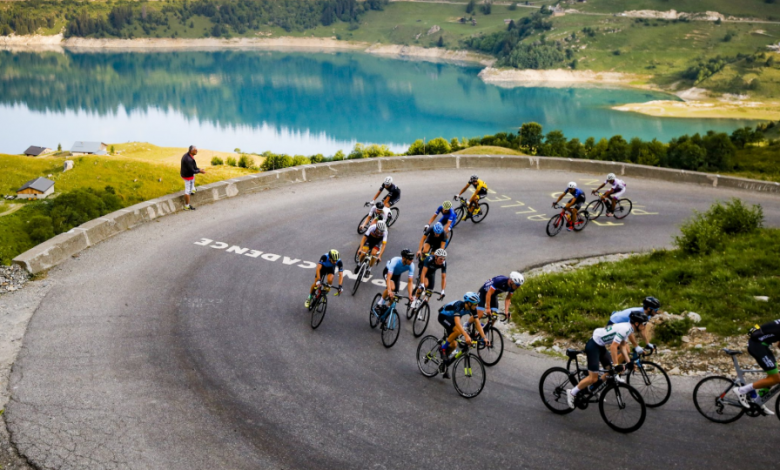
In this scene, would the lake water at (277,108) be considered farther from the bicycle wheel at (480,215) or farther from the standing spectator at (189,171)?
the bicycle wheel at (480,215)

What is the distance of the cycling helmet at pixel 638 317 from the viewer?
9.11m

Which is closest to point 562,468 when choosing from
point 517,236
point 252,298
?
point 252,298

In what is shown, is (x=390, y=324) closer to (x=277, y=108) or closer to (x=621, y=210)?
(x=621, y=210)

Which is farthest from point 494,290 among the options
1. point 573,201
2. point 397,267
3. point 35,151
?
point 35,151

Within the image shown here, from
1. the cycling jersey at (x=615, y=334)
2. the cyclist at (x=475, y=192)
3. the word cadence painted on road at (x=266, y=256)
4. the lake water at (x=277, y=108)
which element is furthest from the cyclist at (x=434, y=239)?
the lake water at (x=277, y=108)

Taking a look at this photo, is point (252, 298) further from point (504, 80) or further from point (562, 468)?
point (504, 80)

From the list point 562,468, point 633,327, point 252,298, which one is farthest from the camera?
point 252,298

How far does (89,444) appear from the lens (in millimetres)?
9133

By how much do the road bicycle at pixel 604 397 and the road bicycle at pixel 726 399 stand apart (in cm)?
126

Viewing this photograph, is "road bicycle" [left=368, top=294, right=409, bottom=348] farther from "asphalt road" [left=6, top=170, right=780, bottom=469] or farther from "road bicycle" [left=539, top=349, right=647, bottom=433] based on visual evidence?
"road bicycle" [left=539, top=349, right=647, bottom=433]

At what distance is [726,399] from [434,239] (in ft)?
26.1

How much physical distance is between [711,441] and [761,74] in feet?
552

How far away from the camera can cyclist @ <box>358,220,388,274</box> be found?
49.8 ft

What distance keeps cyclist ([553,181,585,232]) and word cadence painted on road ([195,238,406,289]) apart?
736cm
